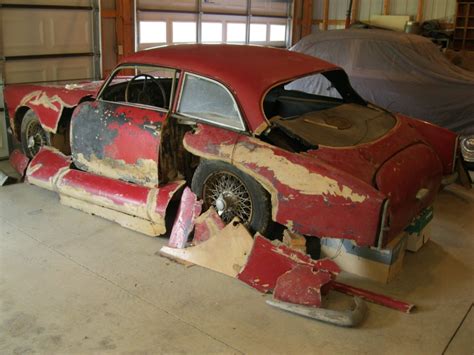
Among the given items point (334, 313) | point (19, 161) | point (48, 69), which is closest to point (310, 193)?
point (334, 313)

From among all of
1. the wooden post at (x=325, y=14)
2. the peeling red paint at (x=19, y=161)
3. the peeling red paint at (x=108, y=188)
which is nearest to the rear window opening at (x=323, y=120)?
the peeling red paint at (x=108, y=188)

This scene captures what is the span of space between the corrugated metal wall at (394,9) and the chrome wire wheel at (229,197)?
10.6m

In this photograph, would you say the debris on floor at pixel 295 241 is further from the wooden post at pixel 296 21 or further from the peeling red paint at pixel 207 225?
the wooden post at pixel 296 21

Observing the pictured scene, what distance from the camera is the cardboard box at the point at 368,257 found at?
372 cm

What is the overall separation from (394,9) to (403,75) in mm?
6797

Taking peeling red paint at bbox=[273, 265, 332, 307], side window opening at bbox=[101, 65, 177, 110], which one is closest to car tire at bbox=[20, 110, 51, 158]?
side window opening at bbox=[101, 65, 177, 110]

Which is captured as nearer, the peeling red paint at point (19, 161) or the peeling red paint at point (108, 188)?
the peeling red paint at point (108, 188)

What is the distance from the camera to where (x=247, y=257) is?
146 inches

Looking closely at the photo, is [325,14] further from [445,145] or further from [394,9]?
[445,145]

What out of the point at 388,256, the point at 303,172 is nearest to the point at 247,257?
the point at 303,172

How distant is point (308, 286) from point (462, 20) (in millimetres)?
11391

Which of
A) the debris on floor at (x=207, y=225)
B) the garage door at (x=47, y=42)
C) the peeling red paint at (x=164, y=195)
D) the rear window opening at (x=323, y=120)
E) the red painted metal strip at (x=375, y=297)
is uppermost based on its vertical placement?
the garage door at (x=47, y=42)

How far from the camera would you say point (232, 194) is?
4.00 m

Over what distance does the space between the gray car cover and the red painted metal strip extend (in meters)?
3.62
